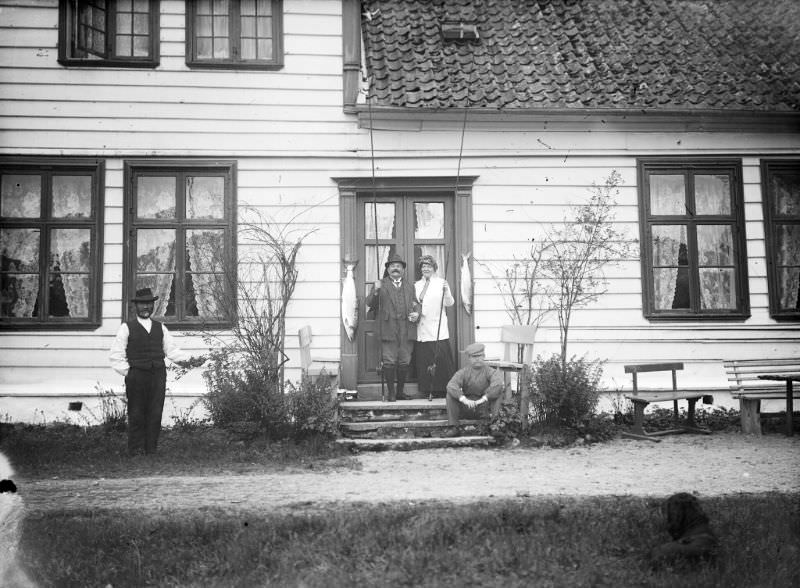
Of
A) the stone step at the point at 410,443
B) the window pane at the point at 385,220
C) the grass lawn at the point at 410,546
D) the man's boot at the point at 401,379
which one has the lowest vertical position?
the grass lawn at the point at 410,546

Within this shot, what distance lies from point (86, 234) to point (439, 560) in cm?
704

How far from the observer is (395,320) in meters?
8.86

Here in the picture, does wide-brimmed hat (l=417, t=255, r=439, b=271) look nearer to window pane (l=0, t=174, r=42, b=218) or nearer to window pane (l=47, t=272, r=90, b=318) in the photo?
window pane (l=47, t=272, r=90, b=318)

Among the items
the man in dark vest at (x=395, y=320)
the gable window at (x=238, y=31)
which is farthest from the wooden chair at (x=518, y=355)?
the gable window at (x=238, y=31)

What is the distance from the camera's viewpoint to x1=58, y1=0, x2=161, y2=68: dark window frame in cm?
A: 916

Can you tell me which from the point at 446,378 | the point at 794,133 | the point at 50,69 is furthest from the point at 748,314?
the point at 50,69

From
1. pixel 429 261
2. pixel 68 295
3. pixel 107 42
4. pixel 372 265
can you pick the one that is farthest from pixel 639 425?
pixel 107 42

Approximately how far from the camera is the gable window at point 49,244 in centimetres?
916

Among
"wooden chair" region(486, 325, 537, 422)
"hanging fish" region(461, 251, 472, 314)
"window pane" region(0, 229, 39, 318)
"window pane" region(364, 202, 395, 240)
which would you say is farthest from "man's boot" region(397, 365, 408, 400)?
"window pane" region(0, 229, 39, 318)

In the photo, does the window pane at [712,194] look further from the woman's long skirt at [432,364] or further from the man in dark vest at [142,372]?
the man in dark vest at [142,372]

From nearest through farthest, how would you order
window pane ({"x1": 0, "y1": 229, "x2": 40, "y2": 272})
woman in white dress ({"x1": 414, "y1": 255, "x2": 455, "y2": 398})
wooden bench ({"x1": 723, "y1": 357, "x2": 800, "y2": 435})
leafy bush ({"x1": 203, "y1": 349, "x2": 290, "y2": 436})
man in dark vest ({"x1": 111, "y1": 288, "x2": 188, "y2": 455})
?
man in dark vest ({"x1": 111, "y1": 288, "x2": 188, "y2": 455}) < leafy bush ({"x1": 203, "y1": 349, "x2": 290, "y2": 436}) < wooden bench ({"x1": 723, "y1": 357, "x2": 800, "y2": 435}) < woman in white dress ({"x1": 414, "y1": 255, "x2": 455, "y2": 398}) < window pane ({"x1": 0, "y1": 229, "x2": 40, "y2": 272})

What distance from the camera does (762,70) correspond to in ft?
31.7

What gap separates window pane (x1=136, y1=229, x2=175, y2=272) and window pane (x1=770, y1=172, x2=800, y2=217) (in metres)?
8.36

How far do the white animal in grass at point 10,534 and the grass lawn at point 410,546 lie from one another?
0.08 metres
